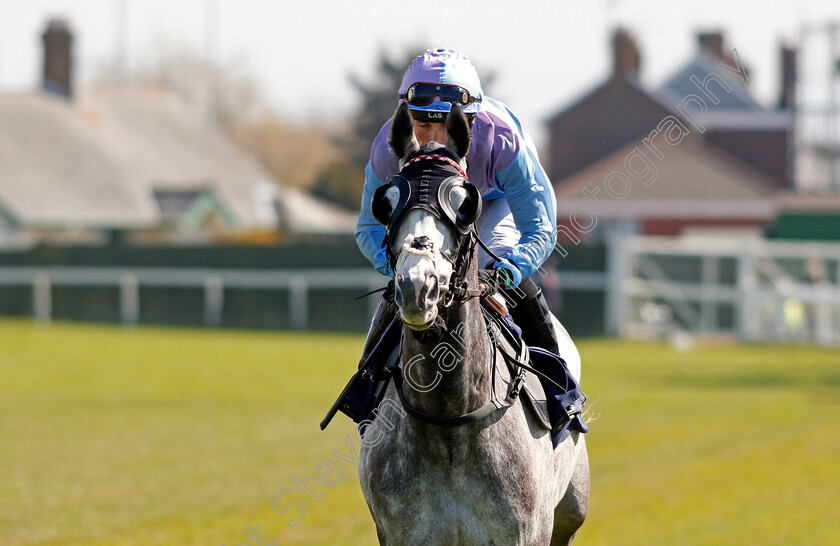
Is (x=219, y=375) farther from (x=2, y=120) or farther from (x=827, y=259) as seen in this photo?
(x=2, y=120)

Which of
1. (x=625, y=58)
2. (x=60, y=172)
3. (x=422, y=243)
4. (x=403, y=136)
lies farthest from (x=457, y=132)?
(x=625, y=58)

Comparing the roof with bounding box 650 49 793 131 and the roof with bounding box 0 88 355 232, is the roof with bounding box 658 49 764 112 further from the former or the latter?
the roof with bounding box 0 88 355 232

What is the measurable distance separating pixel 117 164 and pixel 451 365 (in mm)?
44355

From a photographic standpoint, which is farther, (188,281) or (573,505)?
(188,281)

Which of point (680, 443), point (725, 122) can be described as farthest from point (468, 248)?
point (725, 122)

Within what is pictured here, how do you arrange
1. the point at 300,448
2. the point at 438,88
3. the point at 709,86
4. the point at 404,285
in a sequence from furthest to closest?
1. the point at 709,86
2. the point at 300,448
3. the point at 438,88
4. the point at 404,285

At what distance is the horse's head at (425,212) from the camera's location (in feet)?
12.6

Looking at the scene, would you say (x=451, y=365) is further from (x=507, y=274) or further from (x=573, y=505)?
(x=573, y=505)

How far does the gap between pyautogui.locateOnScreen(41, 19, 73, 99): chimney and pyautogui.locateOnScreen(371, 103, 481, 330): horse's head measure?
43238mm

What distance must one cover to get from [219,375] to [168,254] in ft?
40.7

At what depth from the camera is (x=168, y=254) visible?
104ft

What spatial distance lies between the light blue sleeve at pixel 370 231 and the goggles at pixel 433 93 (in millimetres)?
381

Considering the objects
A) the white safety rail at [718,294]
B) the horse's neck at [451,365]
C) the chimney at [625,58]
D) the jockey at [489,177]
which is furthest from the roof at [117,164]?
the horse's neck at [451,365]

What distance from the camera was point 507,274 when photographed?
4801 millimetres
